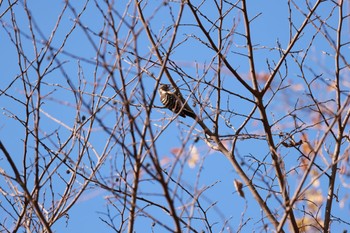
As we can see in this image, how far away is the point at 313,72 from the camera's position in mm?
3629

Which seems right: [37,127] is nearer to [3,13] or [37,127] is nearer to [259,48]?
[3,13]

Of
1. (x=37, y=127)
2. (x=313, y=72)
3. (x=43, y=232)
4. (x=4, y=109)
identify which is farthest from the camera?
(x=4, y=109)

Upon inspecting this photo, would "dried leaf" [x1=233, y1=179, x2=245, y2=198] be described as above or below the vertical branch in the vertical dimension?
below

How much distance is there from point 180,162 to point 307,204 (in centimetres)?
182

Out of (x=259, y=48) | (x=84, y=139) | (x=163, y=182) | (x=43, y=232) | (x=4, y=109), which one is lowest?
(x=163, y=182)

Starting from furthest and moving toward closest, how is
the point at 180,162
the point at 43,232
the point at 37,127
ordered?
the point at 43,232 → the point at 37,127 → the point at 180,162

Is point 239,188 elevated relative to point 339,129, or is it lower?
lower

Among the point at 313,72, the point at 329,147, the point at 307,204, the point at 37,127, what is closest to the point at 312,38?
the point at 313,72

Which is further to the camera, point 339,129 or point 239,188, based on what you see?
point 339,129

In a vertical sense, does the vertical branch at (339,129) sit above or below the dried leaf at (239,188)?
above

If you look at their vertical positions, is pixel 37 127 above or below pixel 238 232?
below

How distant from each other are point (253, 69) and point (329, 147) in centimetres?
83

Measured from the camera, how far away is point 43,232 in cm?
317

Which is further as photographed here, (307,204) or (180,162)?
(307,204)
